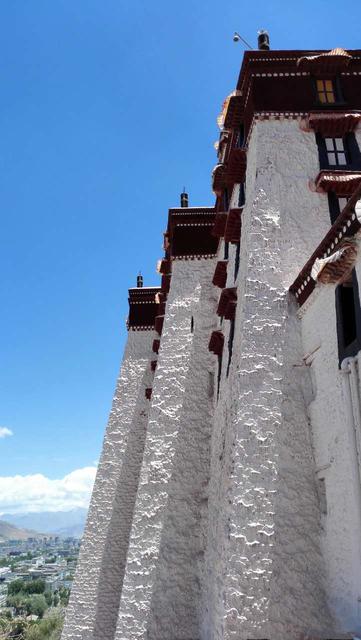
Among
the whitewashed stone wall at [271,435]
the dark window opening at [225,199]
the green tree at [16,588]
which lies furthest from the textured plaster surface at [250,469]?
the green tree at [16,588]

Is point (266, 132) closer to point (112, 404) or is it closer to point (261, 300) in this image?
point (261, 300)

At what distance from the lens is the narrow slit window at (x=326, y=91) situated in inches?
331

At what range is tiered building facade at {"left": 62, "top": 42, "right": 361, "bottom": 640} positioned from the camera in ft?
17.3

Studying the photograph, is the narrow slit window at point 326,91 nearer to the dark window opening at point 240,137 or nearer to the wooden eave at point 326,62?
the wooden eave at point 326,62

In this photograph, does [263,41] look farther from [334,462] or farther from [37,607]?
[37,607]

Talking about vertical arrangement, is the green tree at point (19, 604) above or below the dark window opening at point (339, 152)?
below

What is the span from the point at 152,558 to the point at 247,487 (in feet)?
12.2

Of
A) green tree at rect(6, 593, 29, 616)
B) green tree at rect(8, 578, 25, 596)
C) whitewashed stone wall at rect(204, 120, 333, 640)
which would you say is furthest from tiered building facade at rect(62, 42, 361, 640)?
green tree at rect(8, 578, 25, 596)

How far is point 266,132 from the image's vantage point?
8.05 metres

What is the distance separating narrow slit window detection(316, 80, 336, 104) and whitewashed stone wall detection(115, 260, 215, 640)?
485cm

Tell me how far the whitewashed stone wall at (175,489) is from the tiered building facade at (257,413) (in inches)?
1.0

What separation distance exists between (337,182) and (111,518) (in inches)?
369

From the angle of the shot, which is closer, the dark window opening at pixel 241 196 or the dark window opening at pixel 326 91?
the dark window opening at pixel 326 91

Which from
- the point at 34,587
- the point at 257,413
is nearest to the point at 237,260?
the point at 257,413
